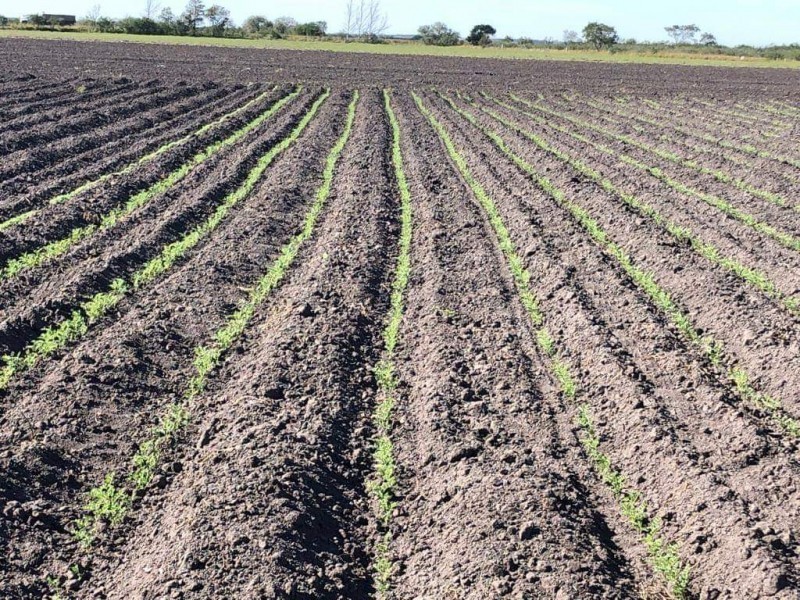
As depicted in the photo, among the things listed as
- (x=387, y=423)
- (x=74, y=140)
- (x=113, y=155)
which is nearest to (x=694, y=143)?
(x=113, y=155)

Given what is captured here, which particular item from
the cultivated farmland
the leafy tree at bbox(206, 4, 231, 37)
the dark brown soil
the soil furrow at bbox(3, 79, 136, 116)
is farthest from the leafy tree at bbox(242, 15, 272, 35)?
the cultivated farmland

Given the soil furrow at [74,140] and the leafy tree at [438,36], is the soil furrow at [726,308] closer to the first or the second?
the soil furrow at [74,140]

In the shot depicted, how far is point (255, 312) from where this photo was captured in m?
8.65

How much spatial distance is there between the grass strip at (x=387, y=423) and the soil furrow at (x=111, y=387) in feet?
5.12

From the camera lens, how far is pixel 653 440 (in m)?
6.15

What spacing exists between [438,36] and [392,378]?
8441cm

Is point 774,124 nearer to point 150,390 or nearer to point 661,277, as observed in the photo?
point 661,277

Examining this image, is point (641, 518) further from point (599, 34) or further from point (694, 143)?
point (599, 34)

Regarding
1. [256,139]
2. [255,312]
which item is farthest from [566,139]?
[255,312]

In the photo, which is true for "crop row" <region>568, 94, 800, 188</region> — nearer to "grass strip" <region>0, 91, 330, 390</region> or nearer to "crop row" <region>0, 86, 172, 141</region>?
"grass strip" <region>0, 91, 330, 390</region>

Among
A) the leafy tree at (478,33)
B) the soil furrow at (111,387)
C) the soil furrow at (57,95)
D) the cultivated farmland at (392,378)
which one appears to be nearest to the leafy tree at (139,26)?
the leafy tree at (478,33)

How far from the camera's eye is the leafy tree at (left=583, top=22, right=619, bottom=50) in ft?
272

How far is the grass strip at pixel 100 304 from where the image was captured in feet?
23.7

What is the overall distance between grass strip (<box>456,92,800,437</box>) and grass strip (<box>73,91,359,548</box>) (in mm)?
3862
